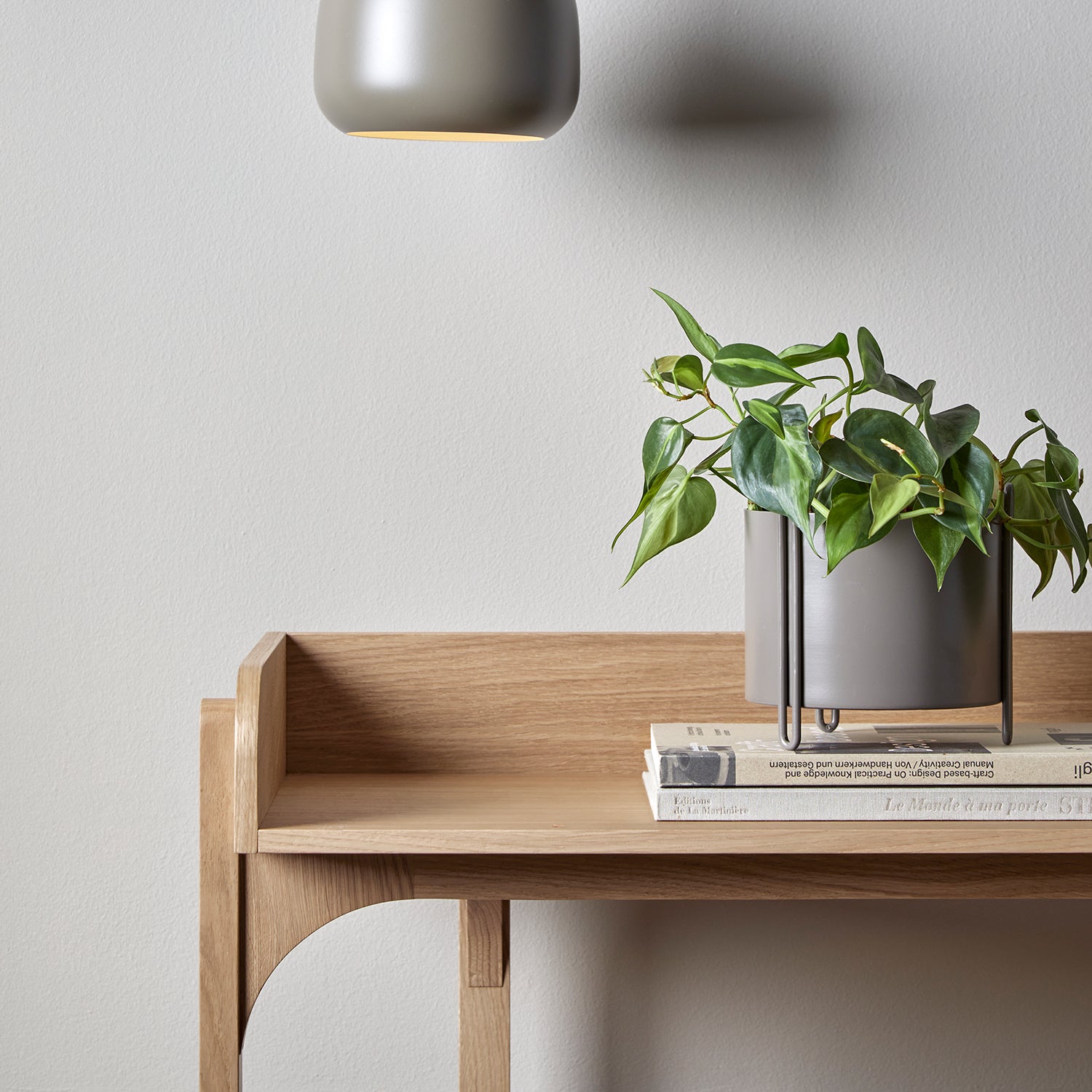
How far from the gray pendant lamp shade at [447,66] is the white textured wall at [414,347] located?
219mm

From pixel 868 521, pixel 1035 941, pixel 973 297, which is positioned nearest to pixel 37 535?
pixel 868 521

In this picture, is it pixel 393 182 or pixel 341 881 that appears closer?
pixel 341 881

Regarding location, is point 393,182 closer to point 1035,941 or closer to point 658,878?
point 658,878

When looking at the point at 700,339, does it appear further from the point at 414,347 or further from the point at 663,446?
the point at 414,347

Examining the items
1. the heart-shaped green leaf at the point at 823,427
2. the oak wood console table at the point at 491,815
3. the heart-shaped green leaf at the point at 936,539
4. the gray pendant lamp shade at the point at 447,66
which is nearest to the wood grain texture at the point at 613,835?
the oak wood console table at the point at 491,815

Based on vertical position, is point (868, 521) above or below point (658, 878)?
above

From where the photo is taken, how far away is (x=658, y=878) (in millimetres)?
860

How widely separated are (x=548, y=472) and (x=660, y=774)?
0.43 m

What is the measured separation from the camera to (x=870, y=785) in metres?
0.84

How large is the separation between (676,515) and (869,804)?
0.80 feet

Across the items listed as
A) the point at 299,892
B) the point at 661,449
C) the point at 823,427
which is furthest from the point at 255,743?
the point at 823,427

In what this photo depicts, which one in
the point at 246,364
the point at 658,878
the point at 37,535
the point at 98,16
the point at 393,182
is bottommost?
the point at 658,878

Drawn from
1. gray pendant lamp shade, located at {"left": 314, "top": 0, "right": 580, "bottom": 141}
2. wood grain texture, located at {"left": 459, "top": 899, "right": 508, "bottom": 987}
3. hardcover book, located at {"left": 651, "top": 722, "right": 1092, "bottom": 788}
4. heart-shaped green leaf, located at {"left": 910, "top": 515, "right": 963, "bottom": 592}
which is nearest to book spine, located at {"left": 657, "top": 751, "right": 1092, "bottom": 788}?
hardcover book, located at {"left": 651, "top": 722, "right": 1092, "bottom": 788}

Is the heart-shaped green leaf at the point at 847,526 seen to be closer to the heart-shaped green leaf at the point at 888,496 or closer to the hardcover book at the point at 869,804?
the heart-shaped green leaf at the point at 888,496
